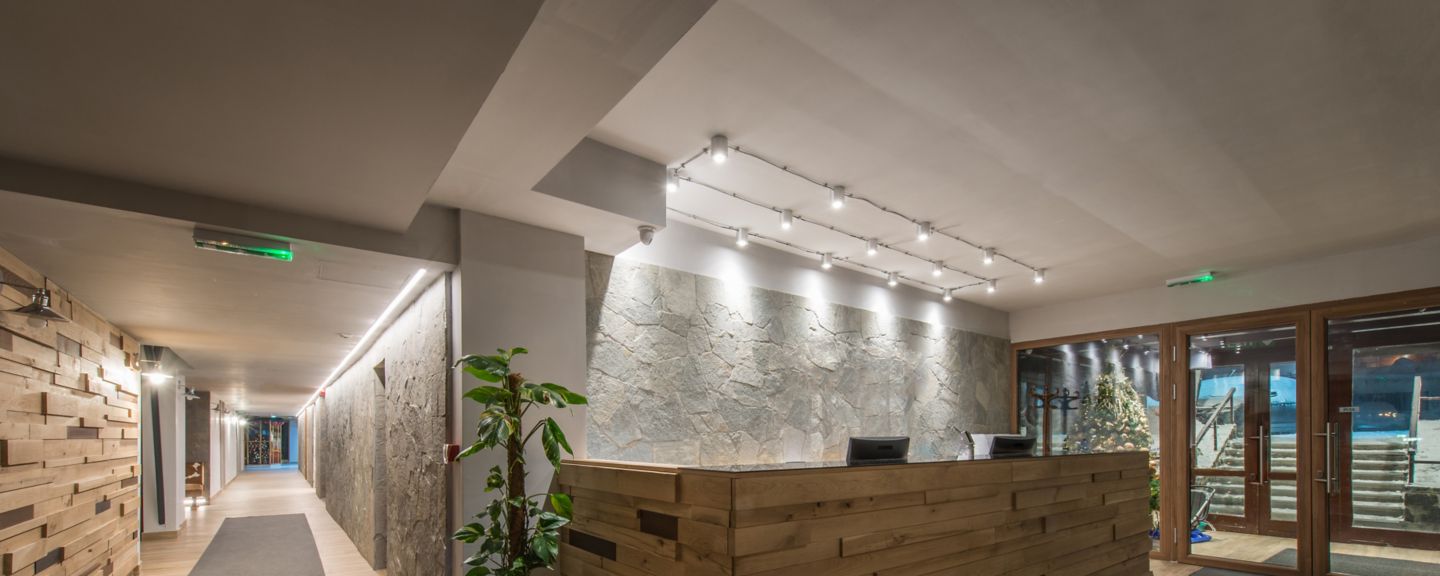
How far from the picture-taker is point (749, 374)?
224 inches

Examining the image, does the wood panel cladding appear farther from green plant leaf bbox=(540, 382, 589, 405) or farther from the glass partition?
the glass partition

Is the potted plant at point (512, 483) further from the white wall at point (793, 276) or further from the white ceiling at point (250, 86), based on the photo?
the white wall at point (793, 276)

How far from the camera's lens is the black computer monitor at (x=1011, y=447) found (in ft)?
14.6

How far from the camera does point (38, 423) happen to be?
395 cm

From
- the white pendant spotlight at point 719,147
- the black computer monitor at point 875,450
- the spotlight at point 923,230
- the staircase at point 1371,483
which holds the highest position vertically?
the white pendant spotlight at point 719,147

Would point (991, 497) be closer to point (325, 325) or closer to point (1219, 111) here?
point (1219, 111)

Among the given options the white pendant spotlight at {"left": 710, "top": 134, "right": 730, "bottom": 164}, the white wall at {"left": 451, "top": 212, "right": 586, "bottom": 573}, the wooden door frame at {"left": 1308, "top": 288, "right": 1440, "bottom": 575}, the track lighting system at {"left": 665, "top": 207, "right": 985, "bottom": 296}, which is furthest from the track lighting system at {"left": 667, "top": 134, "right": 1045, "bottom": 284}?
the wooden door frame at {"left": 1308, "top": 288, "right": 1440, "bottom": 575}

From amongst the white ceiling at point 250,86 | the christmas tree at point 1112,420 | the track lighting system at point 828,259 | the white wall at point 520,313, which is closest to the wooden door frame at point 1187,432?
the christmas tree at point 1112,420

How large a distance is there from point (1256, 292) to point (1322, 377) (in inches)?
35.5

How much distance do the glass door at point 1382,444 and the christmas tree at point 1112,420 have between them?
158 cm

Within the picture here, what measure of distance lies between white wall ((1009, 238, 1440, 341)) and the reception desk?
3.26m

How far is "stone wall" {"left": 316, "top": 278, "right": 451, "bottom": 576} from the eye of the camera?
4.29 metres

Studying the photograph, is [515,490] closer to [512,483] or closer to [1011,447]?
[512,483]

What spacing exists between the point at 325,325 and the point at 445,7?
5.03 metres
